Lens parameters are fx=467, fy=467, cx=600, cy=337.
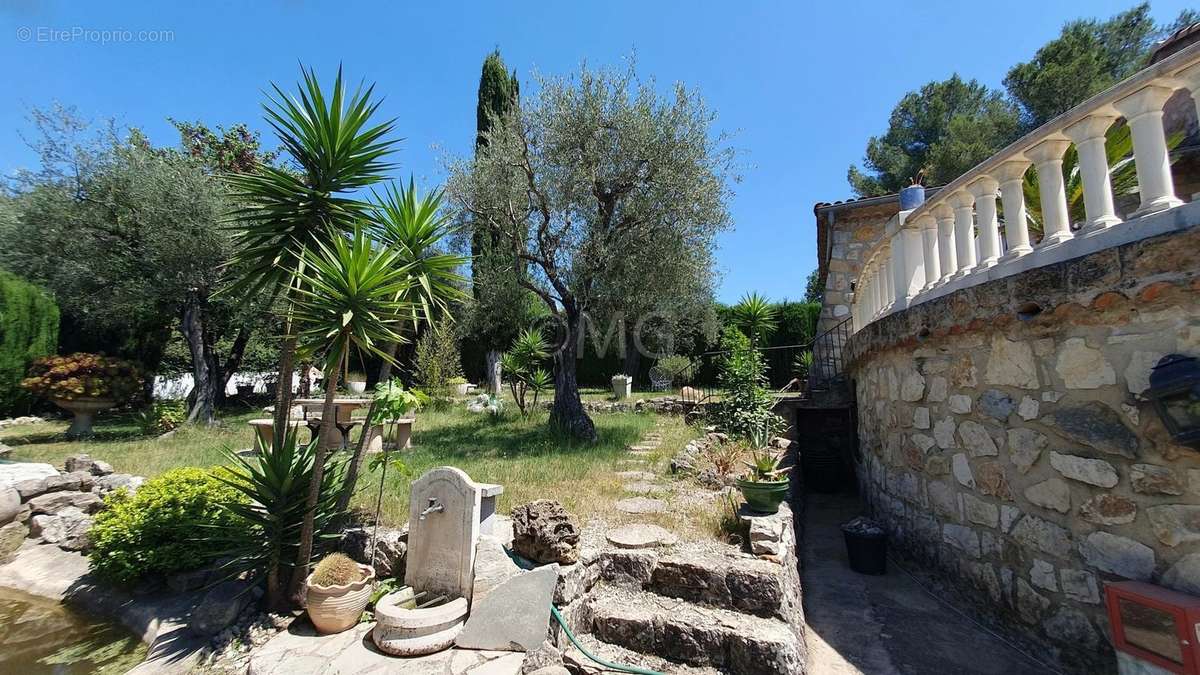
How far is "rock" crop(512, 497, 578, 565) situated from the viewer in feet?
11.1

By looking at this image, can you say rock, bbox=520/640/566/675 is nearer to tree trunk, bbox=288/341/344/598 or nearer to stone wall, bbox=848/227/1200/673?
tree trunk, bbox=288/341/344/598

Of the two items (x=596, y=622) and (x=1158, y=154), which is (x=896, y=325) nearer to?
(x=1158, y=154)

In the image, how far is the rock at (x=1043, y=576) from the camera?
2.82 meters

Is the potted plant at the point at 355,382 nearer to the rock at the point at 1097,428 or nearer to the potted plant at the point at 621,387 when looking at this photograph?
the potted plant at the point at 621,387

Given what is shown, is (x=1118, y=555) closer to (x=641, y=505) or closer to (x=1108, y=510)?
(x=1108, y=510)

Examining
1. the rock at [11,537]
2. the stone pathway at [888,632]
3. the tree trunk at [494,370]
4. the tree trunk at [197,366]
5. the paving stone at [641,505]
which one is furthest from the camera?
the tree trunk at [494,370]

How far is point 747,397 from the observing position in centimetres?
741

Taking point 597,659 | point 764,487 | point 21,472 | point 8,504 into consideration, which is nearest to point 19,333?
point 21,472

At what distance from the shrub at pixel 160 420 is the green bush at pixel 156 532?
7341mm

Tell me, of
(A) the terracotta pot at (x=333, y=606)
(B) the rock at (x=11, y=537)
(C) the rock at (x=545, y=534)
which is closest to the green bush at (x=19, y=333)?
(B) the rock at (x=11, y=537)

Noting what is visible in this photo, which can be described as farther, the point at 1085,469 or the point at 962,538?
the point at 962,538

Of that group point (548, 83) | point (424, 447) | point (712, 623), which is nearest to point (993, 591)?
point (712, 623)

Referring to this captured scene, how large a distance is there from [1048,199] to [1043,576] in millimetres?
2312

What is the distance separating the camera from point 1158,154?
2.30m
